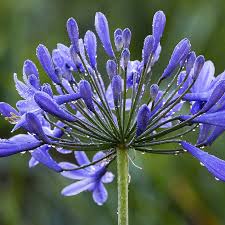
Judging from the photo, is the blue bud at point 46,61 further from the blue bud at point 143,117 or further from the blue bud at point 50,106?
the blue bud at point 143,117

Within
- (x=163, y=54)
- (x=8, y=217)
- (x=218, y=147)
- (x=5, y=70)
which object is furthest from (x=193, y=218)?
(x=5, y=70)

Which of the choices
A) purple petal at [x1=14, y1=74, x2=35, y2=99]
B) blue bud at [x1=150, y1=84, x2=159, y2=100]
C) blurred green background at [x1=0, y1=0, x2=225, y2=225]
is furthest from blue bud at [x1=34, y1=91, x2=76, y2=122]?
blurred green background at [x1=0, y1=0, x2=225, y2=225]

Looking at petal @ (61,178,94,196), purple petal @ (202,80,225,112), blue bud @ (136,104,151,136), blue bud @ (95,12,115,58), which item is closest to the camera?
blue bud @ (136,104,151,136)

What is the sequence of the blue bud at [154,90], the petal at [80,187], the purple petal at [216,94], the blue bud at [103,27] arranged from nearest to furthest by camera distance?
the purple petal at [216,94]
the blue bud at [154,90]
the blue bud at [103,27]
the petal at [80,187]

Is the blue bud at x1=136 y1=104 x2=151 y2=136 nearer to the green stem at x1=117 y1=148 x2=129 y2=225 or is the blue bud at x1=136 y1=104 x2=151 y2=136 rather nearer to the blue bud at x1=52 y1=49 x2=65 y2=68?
the green stem at x1=117 y1=148 x2=129 y2=225

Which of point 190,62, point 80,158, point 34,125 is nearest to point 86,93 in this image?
point 34,125

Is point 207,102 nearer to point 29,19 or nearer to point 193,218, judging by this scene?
point 193,218

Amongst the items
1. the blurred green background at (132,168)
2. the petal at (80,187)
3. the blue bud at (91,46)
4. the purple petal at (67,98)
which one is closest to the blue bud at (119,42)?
the blue bud at (91,46)
